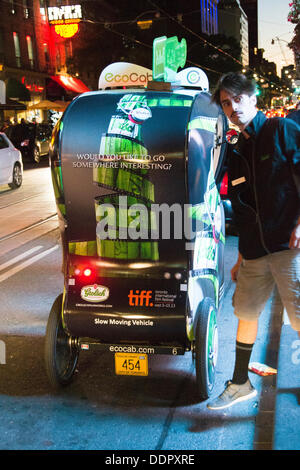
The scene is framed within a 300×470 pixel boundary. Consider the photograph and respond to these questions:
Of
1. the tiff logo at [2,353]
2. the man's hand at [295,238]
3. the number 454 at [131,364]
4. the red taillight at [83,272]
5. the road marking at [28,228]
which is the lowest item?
the road marking at [28,228]

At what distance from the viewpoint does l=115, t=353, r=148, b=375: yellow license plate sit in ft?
12.0

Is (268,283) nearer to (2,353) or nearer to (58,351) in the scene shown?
(58,351)

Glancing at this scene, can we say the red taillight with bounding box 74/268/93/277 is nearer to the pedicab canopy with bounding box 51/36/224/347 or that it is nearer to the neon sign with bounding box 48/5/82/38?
the pedicab canopy with bounding box 51/36/224/347

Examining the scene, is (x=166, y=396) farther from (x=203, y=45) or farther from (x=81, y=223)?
(x=203, y=45)

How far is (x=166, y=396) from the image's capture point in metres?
3.78

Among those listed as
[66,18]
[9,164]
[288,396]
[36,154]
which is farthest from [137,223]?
[66,18]

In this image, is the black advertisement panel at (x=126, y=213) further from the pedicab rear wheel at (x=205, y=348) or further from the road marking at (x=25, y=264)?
the road marking at (x=25, y=264)

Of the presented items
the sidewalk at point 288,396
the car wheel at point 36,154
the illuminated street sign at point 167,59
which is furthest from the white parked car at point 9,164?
the sidewalk at point 288,396

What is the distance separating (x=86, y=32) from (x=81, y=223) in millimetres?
40033

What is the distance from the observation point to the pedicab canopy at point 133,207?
3402 millimetres

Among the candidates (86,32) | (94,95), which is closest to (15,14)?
(86,32)

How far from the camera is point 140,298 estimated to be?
3.58 metres

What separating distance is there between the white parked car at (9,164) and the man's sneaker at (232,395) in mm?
11968

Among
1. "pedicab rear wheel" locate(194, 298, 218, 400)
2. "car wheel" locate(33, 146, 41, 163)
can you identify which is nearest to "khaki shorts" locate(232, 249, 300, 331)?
"pedicab rear wheel" locate(194, 298, 218, 400)
